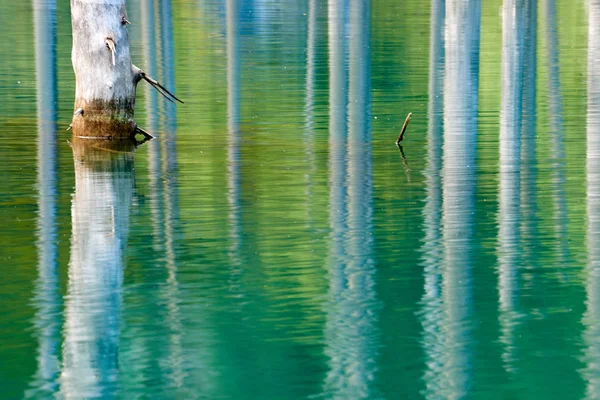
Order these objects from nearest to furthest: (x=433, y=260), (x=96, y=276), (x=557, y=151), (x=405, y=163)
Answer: (x=96, y=276), (x=433, y=260), (x=405, y=163), (x=557, y=151)

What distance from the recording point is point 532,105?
20.8 metres

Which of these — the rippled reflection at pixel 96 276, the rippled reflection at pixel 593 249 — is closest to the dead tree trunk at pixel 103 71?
the rippled reflection at pixel 96 276

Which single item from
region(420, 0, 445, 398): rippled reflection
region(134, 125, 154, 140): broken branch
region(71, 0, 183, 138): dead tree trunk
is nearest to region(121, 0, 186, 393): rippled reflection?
region(134, 125, 154, 140): broken branch

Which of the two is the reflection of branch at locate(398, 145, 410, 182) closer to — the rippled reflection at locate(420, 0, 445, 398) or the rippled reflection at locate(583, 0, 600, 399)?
the rippled reflection at locate(420, 0, 445, 398)

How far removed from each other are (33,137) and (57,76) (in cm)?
815

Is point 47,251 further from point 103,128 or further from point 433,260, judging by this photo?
point 103,128

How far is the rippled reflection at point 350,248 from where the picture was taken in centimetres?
743

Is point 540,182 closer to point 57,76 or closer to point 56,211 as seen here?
point 56,211

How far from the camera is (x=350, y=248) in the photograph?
1044cm

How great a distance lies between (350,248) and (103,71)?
274 inches

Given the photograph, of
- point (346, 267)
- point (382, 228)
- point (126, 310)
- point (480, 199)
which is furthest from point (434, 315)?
point (480, 199)

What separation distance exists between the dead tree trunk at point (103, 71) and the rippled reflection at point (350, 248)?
2.58m

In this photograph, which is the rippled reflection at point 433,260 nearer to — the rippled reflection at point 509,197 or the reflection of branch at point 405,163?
the reflection of branch at point 405,163

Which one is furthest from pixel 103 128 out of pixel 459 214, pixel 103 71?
pixel 459 214
